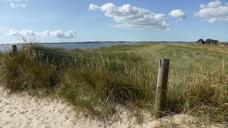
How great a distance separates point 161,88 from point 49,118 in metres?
3.03

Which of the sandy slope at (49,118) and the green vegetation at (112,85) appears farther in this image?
the green vegetation at (112,85)

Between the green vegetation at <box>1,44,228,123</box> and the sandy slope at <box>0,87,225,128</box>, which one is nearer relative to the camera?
the sandy slope at <box>0,87,225,128</box>

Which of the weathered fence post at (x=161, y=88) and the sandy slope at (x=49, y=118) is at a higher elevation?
the weathered fence post at (x=161, y=88)

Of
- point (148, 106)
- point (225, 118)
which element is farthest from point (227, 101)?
point (148, 106)

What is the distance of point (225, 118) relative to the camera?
7000 millimetres

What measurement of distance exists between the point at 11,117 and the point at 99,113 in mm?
2502

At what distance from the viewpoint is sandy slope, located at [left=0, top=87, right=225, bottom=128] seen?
730 cm

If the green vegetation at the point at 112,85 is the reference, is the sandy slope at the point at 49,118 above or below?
below

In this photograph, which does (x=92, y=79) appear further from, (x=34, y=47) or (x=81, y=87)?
(x=34, y=47)

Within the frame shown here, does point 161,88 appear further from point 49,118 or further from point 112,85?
point 49,118

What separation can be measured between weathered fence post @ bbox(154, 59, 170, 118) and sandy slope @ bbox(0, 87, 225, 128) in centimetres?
24

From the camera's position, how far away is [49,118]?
8867 millimetres

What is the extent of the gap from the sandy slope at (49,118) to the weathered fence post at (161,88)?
0.24 metres

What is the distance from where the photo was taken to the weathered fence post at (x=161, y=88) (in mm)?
7359
